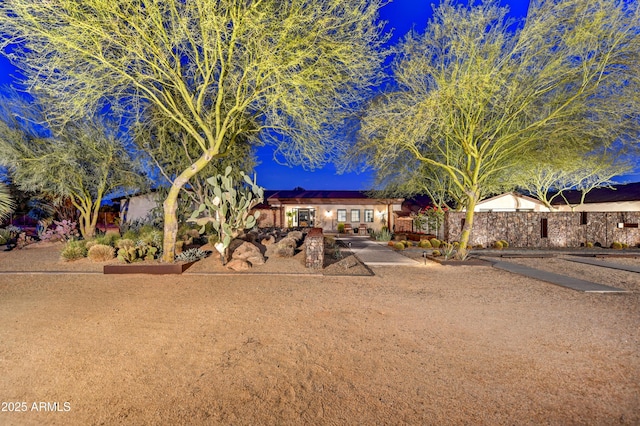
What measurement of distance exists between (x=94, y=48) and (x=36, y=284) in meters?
6.55

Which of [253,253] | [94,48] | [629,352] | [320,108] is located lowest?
[629,352]

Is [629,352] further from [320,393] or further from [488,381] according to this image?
[320,393]

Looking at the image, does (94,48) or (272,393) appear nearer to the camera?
(272,393)

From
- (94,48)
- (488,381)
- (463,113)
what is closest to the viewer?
(488,381)

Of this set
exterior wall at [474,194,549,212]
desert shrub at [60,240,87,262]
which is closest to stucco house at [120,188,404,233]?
exterior wall at [474,194,549,212]

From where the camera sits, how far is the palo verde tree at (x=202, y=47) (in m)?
8.79

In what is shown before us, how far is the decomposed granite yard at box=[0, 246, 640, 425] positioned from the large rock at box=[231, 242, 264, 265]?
Answer: 3.10 metres

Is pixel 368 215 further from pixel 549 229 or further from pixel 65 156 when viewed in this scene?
pixel 65 156

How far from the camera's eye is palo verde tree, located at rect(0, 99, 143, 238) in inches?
623

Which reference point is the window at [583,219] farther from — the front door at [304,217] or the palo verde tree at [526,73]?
the front door at [304,217]

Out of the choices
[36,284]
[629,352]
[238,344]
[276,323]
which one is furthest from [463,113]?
[36,284]

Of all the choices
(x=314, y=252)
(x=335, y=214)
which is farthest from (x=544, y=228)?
(x=335, y=214)

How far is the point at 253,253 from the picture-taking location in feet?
35.8

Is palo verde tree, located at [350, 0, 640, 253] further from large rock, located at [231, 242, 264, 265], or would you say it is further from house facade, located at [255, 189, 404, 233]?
house facade, located at [255, 189, 404, 233]
